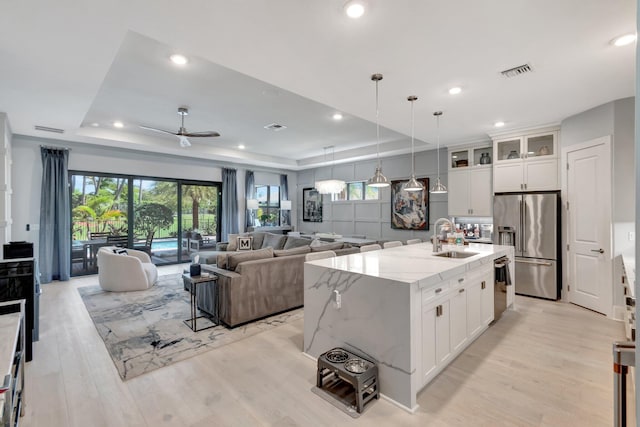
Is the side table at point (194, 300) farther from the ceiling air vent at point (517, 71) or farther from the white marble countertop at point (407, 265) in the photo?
the ceiling air vent at point (517, 71)

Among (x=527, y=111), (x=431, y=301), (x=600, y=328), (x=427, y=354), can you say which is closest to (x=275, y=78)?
(x=431, y=301)

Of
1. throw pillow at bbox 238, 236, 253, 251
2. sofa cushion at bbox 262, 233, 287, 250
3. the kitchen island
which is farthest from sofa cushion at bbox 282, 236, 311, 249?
the kitchen island

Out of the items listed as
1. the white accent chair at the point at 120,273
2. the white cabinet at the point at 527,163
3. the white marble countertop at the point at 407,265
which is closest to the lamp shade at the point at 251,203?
the white accent chair at the point at 120,273

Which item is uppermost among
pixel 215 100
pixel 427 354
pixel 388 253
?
pixel 215 100

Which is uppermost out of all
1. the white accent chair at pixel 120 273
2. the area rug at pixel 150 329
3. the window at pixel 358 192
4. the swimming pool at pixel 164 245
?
the window at pixel 358 192

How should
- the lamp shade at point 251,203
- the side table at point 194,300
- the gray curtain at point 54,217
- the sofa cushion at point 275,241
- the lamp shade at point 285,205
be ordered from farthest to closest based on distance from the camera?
the lamp shade at point 285,205, the lamp shade at point 251,203, the sofa cushion at point 275,241, the gray curtain at point 54,217, the side table at point 194,300

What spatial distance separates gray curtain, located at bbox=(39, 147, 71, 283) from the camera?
5691 mm

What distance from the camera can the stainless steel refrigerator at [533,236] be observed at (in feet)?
15.2

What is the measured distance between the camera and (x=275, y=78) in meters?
3.04

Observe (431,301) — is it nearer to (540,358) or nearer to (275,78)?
(540,358)

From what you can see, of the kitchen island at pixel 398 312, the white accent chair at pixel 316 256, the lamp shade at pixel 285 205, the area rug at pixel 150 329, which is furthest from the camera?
the lamp shade at pixel 285 205

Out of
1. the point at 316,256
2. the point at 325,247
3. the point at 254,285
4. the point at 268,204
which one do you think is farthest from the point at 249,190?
the point at 316,256

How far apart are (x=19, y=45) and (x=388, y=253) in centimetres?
391

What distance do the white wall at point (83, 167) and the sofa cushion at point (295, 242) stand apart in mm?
3307
